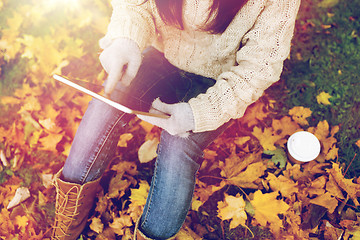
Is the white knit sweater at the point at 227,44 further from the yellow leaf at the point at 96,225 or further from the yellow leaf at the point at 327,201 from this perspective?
the yellow leaf at the point at 96,225

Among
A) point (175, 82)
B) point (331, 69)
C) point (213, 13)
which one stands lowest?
point (331, 69)

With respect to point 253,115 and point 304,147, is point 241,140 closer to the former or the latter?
point 253,115

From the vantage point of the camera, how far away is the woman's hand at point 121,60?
3.77 ft

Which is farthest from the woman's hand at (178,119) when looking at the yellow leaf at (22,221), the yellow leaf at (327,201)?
the yellow leaf at (22,221)

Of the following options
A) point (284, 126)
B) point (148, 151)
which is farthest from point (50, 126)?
point (284, 126)

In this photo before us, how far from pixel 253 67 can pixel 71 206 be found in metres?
1.23

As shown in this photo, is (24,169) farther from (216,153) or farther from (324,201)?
(324,201)

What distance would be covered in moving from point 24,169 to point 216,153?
1.40 m

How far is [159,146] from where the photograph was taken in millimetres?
1324

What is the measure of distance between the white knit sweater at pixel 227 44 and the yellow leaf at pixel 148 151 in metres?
0.66

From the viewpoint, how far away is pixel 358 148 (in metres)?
1.70

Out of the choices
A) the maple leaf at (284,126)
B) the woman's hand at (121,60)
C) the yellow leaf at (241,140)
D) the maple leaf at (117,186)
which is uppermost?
the woman's hand at (121,60)

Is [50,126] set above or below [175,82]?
below

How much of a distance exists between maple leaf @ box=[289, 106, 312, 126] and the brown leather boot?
1398mm
